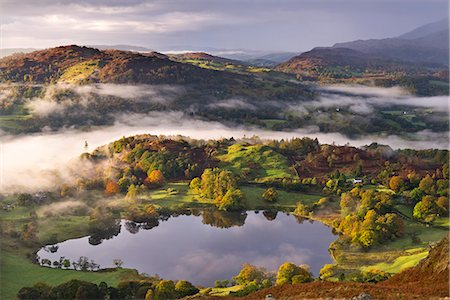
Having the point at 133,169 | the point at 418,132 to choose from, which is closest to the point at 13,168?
the point at 133,169

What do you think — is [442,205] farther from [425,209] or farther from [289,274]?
[289,274]

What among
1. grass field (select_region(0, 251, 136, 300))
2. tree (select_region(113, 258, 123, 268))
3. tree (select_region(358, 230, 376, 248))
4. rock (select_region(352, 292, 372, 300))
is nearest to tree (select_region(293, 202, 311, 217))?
tree (select_region(358, 230, 376, 248))

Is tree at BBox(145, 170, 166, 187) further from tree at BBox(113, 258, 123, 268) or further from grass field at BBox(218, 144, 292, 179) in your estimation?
tree at BBox(113, 258, 123, 268)

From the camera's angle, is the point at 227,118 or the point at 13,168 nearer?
the point at 13,168

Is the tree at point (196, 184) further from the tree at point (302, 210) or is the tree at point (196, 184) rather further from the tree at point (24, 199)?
the tree at point (24, 199)

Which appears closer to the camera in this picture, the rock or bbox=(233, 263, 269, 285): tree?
the rock

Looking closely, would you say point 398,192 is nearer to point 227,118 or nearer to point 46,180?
point 46,180
